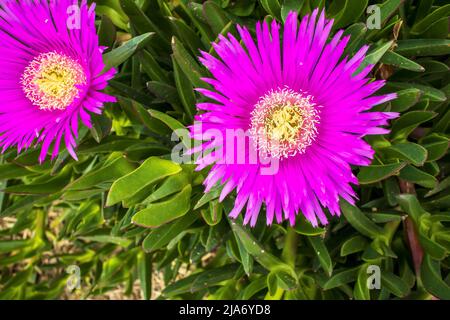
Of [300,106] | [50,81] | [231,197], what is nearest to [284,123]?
[300,106]

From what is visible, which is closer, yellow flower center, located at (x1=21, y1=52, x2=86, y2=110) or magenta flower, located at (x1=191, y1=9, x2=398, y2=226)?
magenta flower, located at (x1=191, y1=9, x2=398, y2=226)

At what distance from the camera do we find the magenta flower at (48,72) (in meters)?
0.85

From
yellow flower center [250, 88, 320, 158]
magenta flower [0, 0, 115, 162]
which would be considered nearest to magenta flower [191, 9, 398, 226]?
yellow flower center [250, 88, 320, 158]

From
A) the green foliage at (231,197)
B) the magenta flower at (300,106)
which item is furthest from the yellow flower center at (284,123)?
the green foliage at (231,197)

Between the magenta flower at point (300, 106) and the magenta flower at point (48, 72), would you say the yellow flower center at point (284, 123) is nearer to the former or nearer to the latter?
the magenta flower at point (300, 106)

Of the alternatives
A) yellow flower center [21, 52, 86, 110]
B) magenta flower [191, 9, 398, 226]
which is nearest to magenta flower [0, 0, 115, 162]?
yellow flower center [21, 52, 86, 110]

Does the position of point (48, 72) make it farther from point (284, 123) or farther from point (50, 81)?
Answer: point (284, 123)

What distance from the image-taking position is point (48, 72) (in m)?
1.02

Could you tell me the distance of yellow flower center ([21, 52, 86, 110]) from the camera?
993mm

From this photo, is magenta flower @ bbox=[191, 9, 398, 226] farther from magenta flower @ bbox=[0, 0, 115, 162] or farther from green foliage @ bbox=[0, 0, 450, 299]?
magenta flower @ bbox=[0, 0, 115, 162]

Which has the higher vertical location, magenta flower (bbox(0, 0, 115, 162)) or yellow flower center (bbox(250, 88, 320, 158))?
magenta flower (bbox(0, 0, 115, 162))

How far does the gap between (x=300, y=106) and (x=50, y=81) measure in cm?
46

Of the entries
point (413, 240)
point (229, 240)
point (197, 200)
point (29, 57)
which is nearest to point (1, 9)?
point (29, 57)

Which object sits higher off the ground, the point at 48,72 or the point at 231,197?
the point at 48,72
